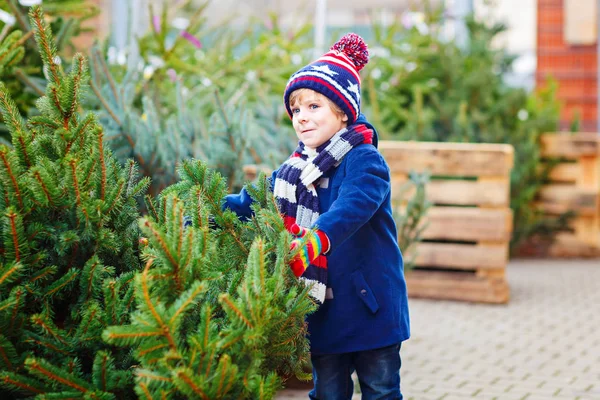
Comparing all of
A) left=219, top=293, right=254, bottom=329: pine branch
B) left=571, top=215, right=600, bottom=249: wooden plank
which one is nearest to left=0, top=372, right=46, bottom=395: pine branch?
left=219, top=293, right=254, bottom=329: pine branch

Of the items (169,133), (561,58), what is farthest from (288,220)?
(561,58)

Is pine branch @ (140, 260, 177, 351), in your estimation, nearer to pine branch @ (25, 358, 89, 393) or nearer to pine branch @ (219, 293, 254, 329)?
pine branch @ (219, 293, 254, 329)

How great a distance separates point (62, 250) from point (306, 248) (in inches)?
26.5

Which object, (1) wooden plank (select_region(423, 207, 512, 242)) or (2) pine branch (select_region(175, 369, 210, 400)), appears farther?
(1) wooden plank (select_region(423, 207, 512, 242))

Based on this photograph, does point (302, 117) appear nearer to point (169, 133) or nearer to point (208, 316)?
point (208, 316)

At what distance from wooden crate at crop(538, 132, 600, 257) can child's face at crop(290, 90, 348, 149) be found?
253 inches

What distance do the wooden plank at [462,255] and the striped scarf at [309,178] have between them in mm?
3773

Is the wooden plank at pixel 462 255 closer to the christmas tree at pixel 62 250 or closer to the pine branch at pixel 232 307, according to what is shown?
the christmas tree at pixel 62 250

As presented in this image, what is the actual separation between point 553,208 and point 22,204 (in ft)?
24.1

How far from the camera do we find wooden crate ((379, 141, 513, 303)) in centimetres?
656

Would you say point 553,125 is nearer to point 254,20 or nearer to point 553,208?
point 553,208

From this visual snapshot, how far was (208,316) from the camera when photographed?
6.86 ft

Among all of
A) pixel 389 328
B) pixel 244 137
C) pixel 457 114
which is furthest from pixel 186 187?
pixel 457 114

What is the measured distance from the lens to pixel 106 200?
250cm
